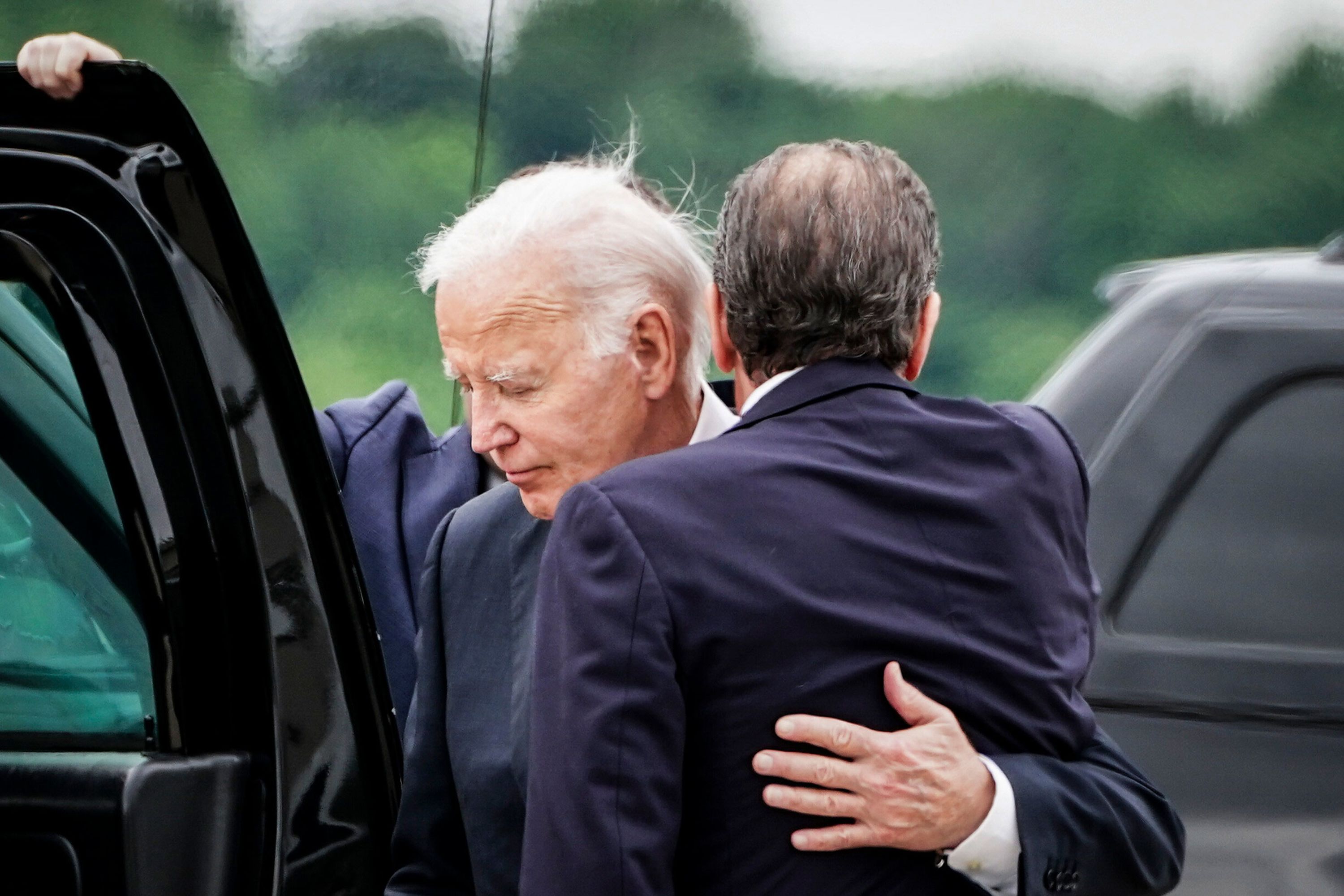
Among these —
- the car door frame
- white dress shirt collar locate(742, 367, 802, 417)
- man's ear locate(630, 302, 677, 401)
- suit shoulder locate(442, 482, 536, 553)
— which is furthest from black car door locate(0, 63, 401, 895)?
the car door frame

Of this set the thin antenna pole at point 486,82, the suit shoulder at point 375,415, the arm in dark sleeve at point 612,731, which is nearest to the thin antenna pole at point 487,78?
the thin antenna pole at point 486,82

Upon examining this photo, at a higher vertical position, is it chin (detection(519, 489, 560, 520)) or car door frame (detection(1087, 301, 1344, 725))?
chin (detection(519, 489, 560, 520))

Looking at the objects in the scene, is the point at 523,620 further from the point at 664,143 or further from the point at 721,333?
the point at 664,143

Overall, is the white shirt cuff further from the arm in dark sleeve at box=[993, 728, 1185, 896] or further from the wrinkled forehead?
the wrinkled forehead

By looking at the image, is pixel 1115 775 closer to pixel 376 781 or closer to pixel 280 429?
pixel 376 781

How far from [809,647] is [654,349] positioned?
0.53 m

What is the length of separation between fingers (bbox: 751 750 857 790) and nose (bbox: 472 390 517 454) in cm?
52

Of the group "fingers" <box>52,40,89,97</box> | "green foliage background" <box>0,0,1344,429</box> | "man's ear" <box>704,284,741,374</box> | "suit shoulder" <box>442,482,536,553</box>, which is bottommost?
"green foliage background" <box>0,0,1344,429</box>

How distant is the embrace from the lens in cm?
108

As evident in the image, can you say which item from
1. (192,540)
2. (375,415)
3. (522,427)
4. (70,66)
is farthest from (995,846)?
(375,415)

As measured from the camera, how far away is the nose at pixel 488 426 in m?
1.50

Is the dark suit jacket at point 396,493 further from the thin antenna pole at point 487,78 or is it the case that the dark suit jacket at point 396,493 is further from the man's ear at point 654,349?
the thin antenna pole at point 487,78

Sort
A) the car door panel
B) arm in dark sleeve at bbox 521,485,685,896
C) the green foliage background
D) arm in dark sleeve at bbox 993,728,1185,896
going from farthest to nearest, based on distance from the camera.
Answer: the green foliage background < the car door panel < arm in dark sleeve at bbox 993,728,1185,896 < arm in dark sleeve at bbox 521,485,685,896

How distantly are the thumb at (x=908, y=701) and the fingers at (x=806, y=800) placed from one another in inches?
2.9
